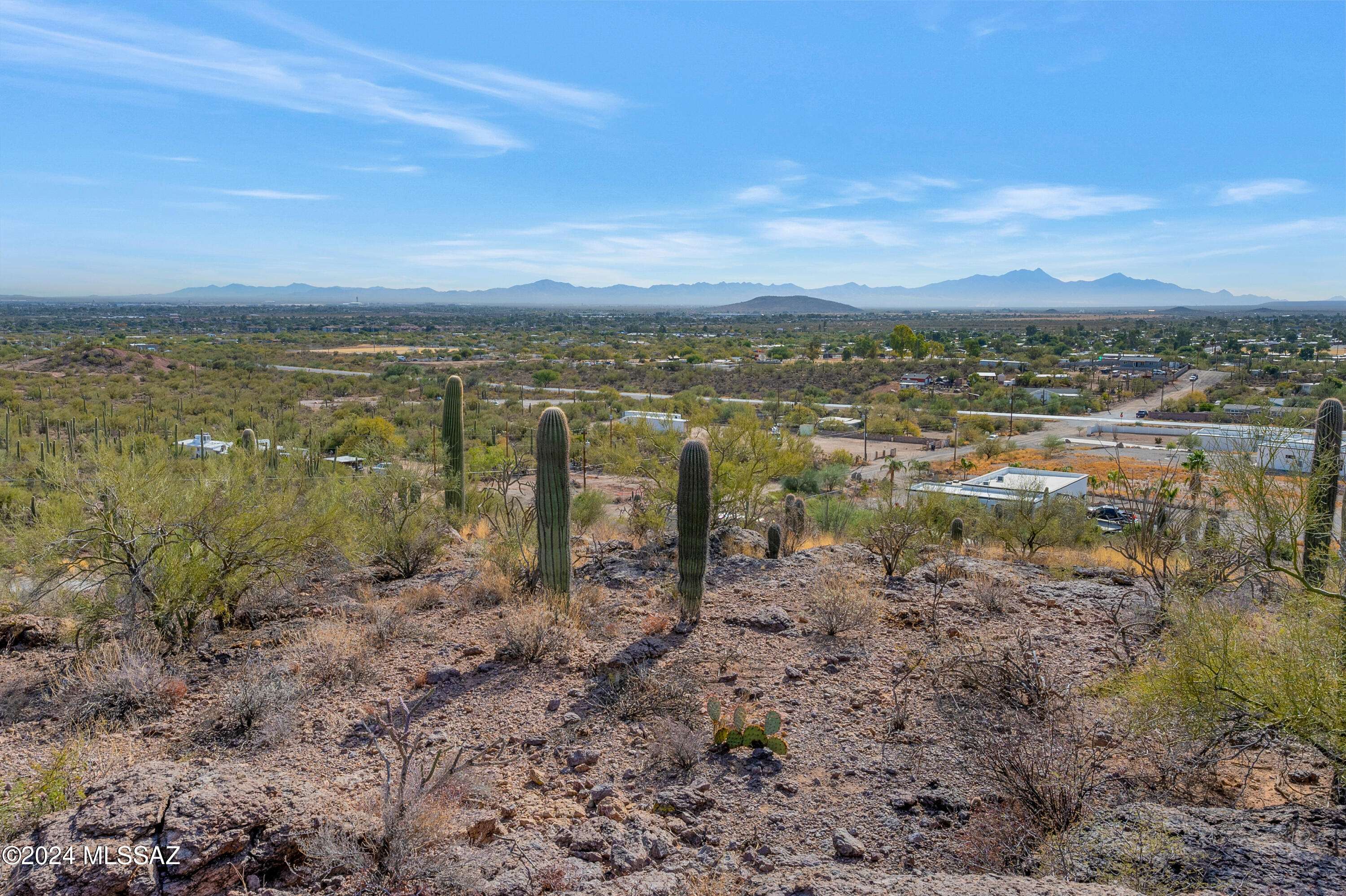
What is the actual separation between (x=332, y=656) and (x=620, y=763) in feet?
10.2

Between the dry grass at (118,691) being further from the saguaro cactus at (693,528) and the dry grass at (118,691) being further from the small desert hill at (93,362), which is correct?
the small desert hill at (93,362)

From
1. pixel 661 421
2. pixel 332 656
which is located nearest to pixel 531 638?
pixel 332 656

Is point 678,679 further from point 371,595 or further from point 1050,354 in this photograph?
point 1050,354

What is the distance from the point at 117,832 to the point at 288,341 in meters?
105

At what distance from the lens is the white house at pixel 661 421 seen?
18062 millimetres

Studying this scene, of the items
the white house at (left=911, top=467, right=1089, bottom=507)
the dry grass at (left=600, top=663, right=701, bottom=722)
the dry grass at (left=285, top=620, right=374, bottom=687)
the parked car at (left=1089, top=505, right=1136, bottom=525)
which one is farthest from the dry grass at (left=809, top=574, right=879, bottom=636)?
the parked car at (left=1089, top=505, right=1136, bottom=525)

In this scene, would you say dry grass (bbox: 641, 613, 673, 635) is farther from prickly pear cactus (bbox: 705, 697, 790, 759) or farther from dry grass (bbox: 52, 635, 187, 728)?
dry grass (bbox: 52, 635, 187, 728)

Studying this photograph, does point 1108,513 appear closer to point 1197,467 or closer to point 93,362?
point 1197,467

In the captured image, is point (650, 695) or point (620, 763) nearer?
point (620, 763)

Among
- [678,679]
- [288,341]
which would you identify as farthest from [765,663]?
[288,341]

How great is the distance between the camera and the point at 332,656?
7609 millimetres

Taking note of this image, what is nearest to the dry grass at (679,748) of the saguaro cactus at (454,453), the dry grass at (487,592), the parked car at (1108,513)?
the dry grass at (487,592)

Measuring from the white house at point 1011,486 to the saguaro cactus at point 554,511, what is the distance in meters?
14.4

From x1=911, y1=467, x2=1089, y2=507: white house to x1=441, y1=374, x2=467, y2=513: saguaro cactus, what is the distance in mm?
12625
